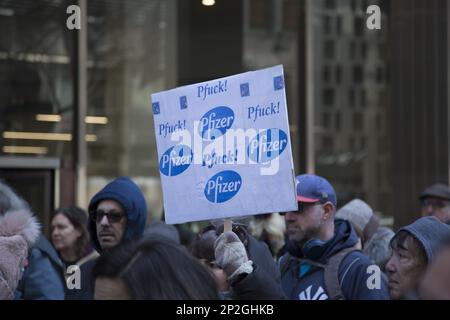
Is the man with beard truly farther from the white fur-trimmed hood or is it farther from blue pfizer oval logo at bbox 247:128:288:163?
the white fur-trimmed hood

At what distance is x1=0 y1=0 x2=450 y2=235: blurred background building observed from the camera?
33.2 feet

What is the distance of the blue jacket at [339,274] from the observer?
417cm

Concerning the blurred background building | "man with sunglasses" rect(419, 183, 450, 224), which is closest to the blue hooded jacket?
"man with sunglasses" rect(419, 183, 450, 224)

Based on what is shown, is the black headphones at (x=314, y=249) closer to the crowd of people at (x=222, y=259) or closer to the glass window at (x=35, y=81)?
the crowd of people at (x=222, y=259)

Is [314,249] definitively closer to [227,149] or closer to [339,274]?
[339,274]

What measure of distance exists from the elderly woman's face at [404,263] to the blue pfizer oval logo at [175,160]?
3.38 ft

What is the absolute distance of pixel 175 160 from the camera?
4535mm

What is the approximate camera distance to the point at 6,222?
4902 mm

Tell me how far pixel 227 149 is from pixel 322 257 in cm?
68

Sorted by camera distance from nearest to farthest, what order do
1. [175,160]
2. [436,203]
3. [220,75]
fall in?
[175,160] < [436,203] < [220,75]

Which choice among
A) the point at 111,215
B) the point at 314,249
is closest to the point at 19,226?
the point at 111,215

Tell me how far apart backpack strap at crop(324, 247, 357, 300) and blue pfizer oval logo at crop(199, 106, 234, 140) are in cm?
76

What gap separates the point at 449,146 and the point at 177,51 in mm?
3074
